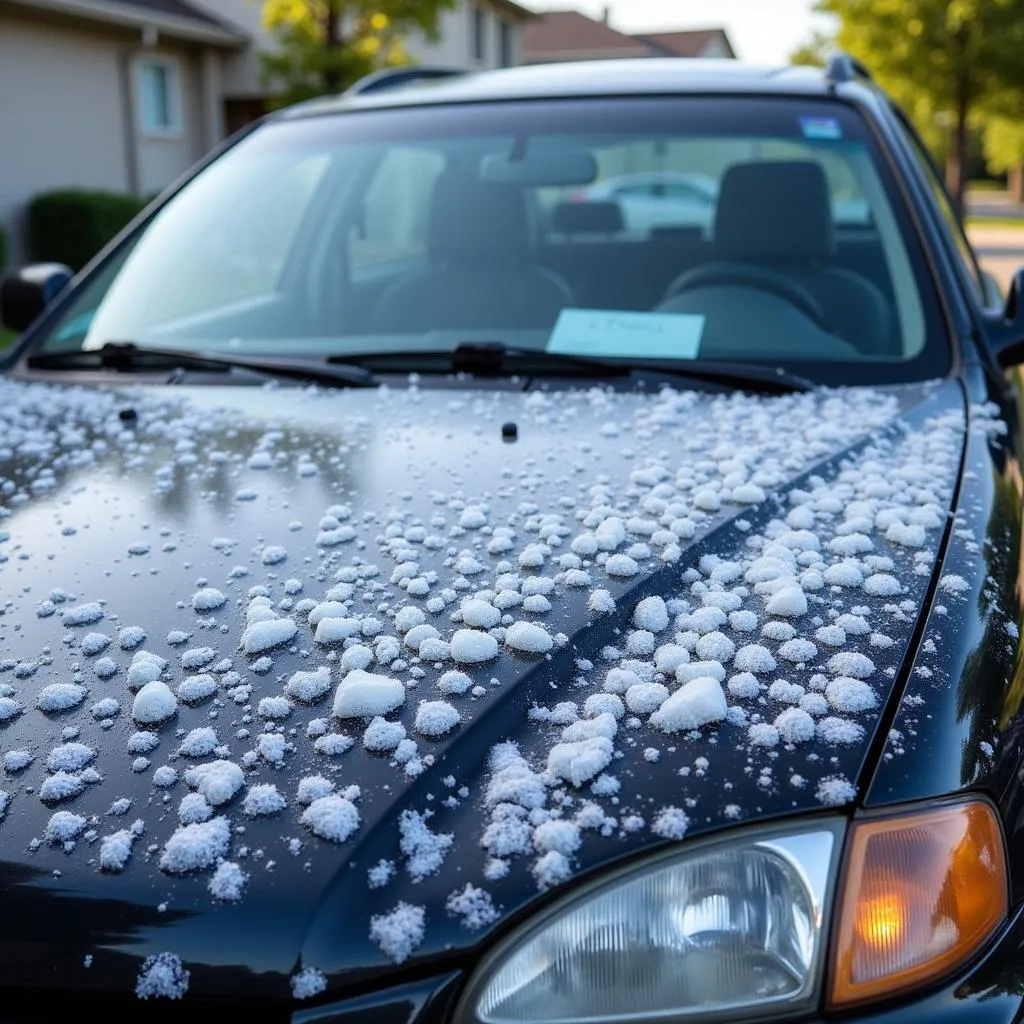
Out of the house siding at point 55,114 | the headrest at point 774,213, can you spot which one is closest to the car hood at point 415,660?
the headrest at point 774,213

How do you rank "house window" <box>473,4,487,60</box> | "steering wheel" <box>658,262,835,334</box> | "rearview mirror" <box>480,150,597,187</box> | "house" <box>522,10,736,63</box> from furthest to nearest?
"house" <box>522,10,736,63</box> < "house window" <box>473,4,487,60</box> < "rearview mirror" <box>480,150,597,187</box> < "steering wheel" <box>658,262,835,334</box>

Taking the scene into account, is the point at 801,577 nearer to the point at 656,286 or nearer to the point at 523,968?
the point at 523,968

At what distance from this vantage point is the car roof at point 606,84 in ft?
8.96

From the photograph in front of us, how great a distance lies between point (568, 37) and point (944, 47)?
39.9 feet

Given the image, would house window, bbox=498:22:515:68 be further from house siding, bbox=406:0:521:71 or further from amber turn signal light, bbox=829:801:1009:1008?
amber turn signal light, bbox=829:801:1009:1008

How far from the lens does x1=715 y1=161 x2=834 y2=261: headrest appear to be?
2.77 metres

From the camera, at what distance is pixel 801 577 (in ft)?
4.85

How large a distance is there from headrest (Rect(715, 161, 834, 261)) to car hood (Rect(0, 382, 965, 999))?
81cm

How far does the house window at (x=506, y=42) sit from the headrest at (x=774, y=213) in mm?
26497

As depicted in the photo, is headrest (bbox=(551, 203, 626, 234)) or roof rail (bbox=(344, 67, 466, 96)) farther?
headrest (bbox=(551, 203, 626, 234))

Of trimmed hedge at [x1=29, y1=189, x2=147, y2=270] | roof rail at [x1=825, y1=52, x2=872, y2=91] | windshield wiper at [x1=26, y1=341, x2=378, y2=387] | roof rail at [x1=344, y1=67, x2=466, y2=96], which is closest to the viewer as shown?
windshield wiper at [x1=26, y1=341, x2=378, y2=387]

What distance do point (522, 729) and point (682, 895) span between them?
0.24m

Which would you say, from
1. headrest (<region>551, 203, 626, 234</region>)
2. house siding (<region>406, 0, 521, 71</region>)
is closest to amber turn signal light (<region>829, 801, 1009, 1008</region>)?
headrest (<region>551, 203, 626, 234</region>)

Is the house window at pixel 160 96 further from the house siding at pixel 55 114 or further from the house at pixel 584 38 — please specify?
the house at pixel 584 38
